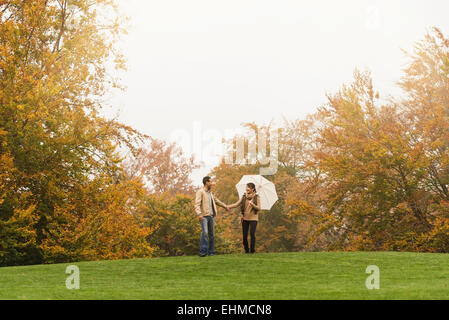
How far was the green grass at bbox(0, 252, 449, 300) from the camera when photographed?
8.46 meters

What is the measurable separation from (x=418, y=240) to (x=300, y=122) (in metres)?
25.5

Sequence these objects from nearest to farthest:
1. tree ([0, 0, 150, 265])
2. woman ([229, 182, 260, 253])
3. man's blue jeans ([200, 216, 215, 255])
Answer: man's blue jeans ([200, 216, 215, 255]) < woman ([229, 182, 260, 253]) < tree ([0, 0, 150, 265])

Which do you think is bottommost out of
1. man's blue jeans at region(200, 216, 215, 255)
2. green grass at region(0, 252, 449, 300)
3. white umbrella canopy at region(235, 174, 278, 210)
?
green grass at region(0, 252, 449, 300)

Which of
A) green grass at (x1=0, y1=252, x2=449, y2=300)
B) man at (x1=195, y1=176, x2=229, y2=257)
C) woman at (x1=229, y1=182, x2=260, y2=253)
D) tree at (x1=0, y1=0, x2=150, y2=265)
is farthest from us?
tree at (x1=0, y1=0, x2=150, y2=265)

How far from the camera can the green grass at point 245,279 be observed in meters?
8.46

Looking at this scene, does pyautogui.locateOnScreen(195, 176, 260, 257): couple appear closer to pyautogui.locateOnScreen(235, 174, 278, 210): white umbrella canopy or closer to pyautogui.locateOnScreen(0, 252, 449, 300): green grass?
pyautogui.locateOnScreen(0, 252, 449, 300): green grass

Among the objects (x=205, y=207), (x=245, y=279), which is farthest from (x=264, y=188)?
(x=245, y=279)

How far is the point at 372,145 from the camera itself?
2447cm

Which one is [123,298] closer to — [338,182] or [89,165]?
[89,165]

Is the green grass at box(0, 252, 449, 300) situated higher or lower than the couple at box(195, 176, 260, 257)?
lower

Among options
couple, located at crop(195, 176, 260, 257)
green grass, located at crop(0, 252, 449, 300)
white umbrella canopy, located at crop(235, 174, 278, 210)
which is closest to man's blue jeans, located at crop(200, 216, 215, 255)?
couple, located at crop(195, 176, 260, 257)

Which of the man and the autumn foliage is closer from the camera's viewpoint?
the man

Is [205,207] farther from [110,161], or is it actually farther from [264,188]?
[110,161]

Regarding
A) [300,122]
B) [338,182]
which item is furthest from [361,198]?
[300,122]
